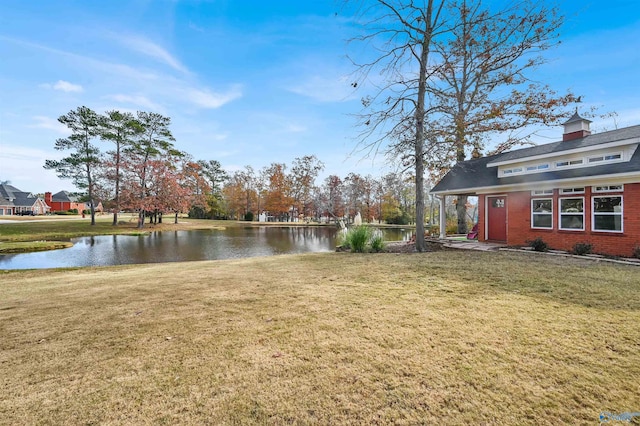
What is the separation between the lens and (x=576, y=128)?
1059 cm

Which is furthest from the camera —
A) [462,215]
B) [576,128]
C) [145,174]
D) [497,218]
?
[145,174]

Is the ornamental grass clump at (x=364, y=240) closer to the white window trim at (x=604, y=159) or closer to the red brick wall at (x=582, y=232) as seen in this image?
the red brick wall at (x=582, y=232)

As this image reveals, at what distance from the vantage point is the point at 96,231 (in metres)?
22.8

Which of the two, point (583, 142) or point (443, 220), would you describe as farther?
point (443, 220)

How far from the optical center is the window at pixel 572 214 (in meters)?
8.68

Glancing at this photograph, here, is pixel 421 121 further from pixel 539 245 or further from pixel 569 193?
pixel 539 245

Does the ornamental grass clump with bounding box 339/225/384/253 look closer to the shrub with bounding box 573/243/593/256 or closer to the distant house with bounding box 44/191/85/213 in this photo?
the shrub with bounding box 573/243/593/256

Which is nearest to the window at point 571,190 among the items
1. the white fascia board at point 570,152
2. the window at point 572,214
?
the window at point 572,214

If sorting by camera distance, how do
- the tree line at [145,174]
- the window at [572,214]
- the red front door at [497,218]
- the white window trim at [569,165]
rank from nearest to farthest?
the window at [572,214] < the white window trim at [569,165] < the red front door at [497,218] < the tree line at [145,174]

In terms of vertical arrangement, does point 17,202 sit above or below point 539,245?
above

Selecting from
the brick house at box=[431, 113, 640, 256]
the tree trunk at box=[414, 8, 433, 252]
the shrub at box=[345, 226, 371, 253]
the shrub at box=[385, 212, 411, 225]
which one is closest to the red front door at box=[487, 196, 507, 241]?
the brick house at box=[431, 113, 640, 256]

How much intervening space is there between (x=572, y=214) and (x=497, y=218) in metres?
2.72

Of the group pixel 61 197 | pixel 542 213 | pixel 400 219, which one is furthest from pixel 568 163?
pixel 61 197

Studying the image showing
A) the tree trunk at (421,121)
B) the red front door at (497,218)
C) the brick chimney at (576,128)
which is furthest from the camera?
the red front door at (497,218)
